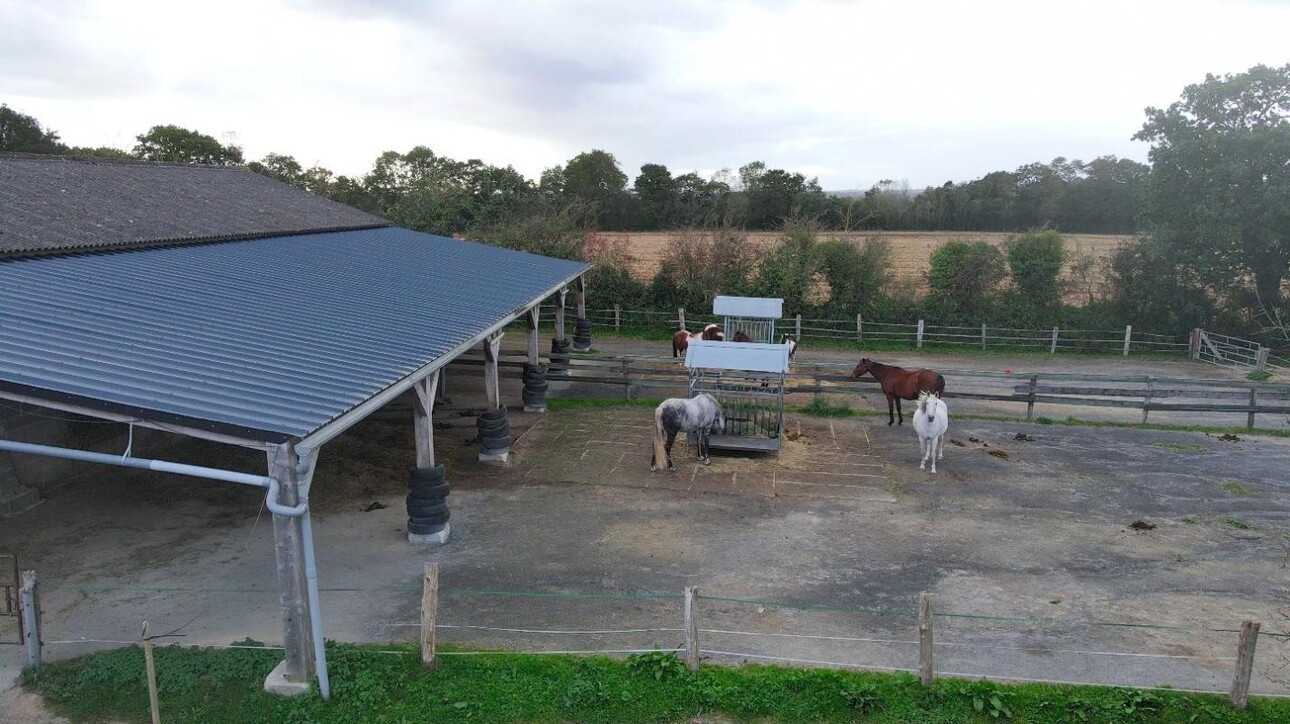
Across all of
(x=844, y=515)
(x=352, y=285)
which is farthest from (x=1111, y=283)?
(x=352, y=285)

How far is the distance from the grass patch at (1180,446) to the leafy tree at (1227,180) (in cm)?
1132

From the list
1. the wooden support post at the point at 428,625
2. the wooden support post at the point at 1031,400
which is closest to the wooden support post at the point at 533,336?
the wooden support post at the point at 428,625

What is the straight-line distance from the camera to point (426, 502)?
9.70 m

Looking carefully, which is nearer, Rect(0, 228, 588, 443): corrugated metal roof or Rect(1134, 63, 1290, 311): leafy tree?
Rect(0, 228, 588, 443): corrugated metal roof

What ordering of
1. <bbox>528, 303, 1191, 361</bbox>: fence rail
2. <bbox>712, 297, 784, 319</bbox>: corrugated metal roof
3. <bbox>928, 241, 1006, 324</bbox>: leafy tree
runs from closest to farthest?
1. <bbox>712, 297, 784, 319</bbox>: corrugated metal roof
2. <bbox>528, 303, 1191, 361</bbox>: fence rail
3. <bbox>928, 241, 1006, 324</bbox>: leafy tree

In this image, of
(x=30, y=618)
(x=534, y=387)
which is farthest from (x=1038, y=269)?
(x=30, y=618)

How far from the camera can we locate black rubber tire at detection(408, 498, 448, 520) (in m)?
9.70

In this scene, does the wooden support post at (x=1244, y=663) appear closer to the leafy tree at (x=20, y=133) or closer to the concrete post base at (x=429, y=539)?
the concrete post base at (x=429, y=539)

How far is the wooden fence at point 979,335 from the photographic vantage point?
24.7m

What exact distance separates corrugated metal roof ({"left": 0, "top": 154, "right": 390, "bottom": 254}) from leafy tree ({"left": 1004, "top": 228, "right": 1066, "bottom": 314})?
20666mm

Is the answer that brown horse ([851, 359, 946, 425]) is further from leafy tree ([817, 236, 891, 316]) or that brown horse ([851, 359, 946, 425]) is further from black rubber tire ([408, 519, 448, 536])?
leafy tree ([817, 236, 891, 316])

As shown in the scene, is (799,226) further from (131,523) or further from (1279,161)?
(131,523)

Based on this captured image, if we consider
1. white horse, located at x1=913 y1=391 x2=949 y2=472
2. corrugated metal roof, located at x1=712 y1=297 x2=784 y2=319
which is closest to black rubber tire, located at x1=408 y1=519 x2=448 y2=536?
white horse, located at x1=913 y1=391 x2=949 y2=472

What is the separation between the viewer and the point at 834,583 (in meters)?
8.70
